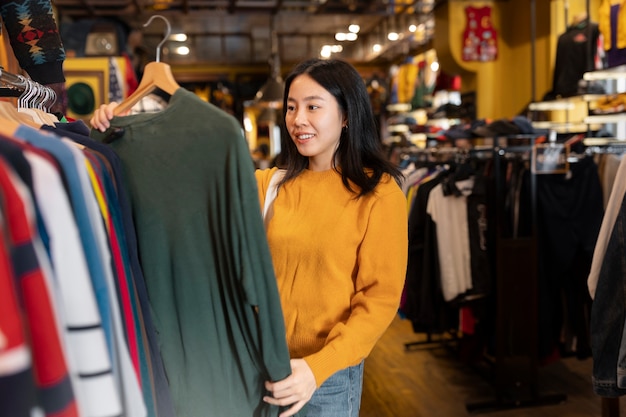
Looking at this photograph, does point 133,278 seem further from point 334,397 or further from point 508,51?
point 508,51

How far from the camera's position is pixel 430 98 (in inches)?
369

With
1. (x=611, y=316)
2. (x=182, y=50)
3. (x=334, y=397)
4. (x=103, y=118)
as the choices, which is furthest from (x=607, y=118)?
(x=182, y=50)

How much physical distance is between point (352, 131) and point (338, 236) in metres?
0.29

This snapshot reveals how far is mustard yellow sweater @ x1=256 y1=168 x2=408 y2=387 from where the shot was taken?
1498mm

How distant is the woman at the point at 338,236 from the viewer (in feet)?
4.96

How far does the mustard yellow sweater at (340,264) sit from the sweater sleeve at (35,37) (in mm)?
A: 834

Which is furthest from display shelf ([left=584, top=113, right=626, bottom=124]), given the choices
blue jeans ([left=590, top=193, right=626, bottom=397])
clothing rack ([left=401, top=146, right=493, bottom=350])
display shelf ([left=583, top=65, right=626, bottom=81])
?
blue jeans ([left=590, top=193, right=626, bottom=397])

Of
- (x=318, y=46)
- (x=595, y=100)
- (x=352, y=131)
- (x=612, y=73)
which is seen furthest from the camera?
(x=318, y=46)

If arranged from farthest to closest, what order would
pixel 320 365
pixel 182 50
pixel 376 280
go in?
pixel 182 50, pixel 376 280, pixel 320 365

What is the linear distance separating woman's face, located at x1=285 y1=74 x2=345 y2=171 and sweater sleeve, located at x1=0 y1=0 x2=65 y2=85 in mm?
764

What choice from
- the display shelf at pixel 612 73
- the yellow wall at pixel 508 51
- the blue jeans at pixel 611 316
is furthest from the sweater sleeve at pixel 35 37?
the yellow wall at pixel 508 51

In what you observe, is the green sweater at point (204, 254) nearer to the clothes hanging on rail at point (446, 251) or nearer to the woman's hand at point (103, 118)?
the woman's hand at point (103, 118)

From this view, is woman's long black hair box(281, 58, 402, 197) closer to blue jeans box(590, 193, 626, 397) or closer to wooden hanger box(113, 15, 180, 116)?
wooden hanger box(113, 15, 180, 116)

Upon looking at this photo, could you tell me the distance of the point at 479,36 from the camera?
7668mm
